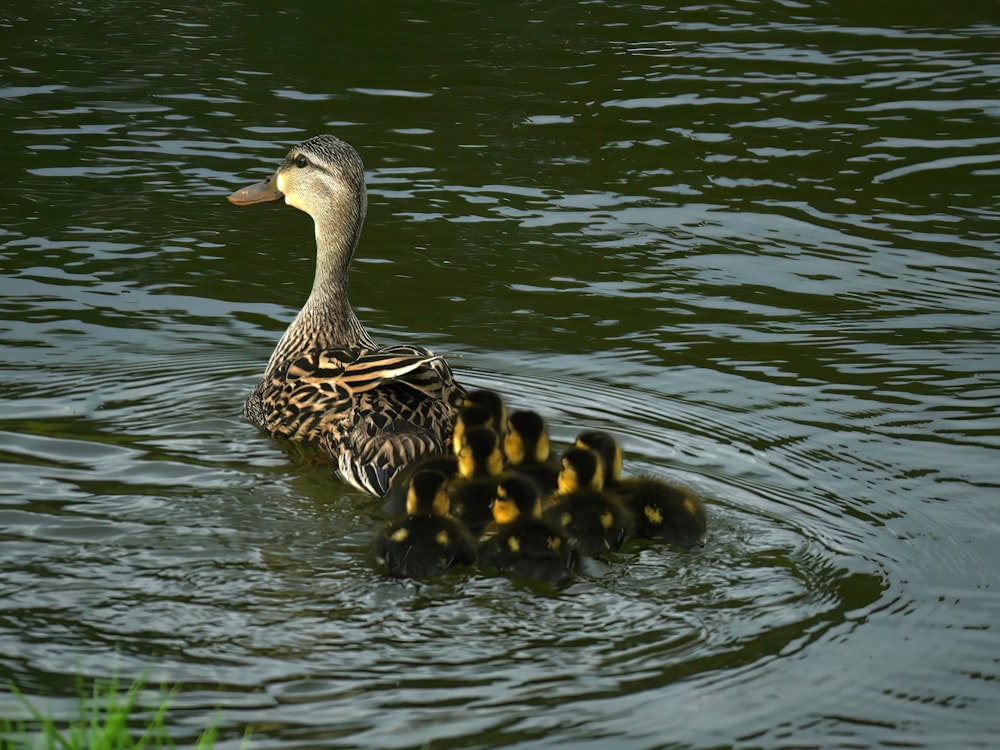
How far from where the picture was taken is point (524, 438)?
243 inches

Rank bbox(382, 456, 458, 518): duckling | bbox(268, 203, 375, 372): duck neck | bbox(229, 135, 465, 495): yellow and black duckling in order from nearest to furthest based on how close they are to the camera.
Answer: bbox(382, 456, 458, 518): duckling
bbox(229, 135, 465, 495): yellow and black duckling
bbox(268, 203, 375, 372): duck neck

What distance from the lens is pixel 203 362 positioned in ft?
24.9

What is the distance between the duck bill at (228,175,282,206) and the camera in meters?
7.83

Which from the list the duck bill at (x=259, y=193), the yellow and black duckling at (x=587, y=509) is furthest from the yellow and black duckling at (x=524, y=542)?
the duck bill at (x=259, y=193)

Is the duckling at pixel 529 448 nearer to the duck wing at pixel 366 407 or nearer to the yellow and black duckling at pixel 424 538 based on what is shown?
the duck wing at pixel 366 407

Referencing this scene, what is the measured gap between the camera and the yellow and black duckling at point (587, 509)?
18.6 feet

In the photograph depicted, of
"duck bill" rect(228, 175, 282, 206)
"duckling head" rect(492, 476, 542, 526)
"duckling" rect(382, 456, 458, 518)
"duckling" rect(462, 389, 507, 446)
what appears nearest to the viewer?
"duckling head" rect(492, 476, 542, 526)

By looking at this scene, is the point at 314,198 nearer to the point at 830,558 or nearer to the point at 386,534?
the point at 386,534

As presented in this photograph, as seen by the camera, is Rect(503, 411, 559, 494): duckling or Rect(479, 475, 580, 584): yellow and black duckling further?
Rect(503, 411, 559, 494): duckling

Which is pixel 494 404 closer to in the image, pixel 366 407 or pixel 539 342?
pixel 366 407

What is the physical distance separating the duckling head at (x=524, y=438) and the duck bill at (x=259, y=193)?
219 cm

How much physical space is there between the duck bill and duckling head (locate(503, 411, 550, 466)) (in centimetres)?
219

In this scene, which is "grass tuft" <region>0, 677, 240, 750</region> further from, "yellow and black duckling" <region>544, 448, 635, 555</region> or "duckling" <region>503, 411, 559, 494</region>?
"duckling" <region>503, 411, 559, 494</region>

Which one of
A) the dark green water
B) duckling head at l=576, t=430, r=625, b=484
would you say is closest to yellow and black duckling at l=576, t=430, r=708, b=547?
duckling head at l=576, t=430, r=625, b=484
